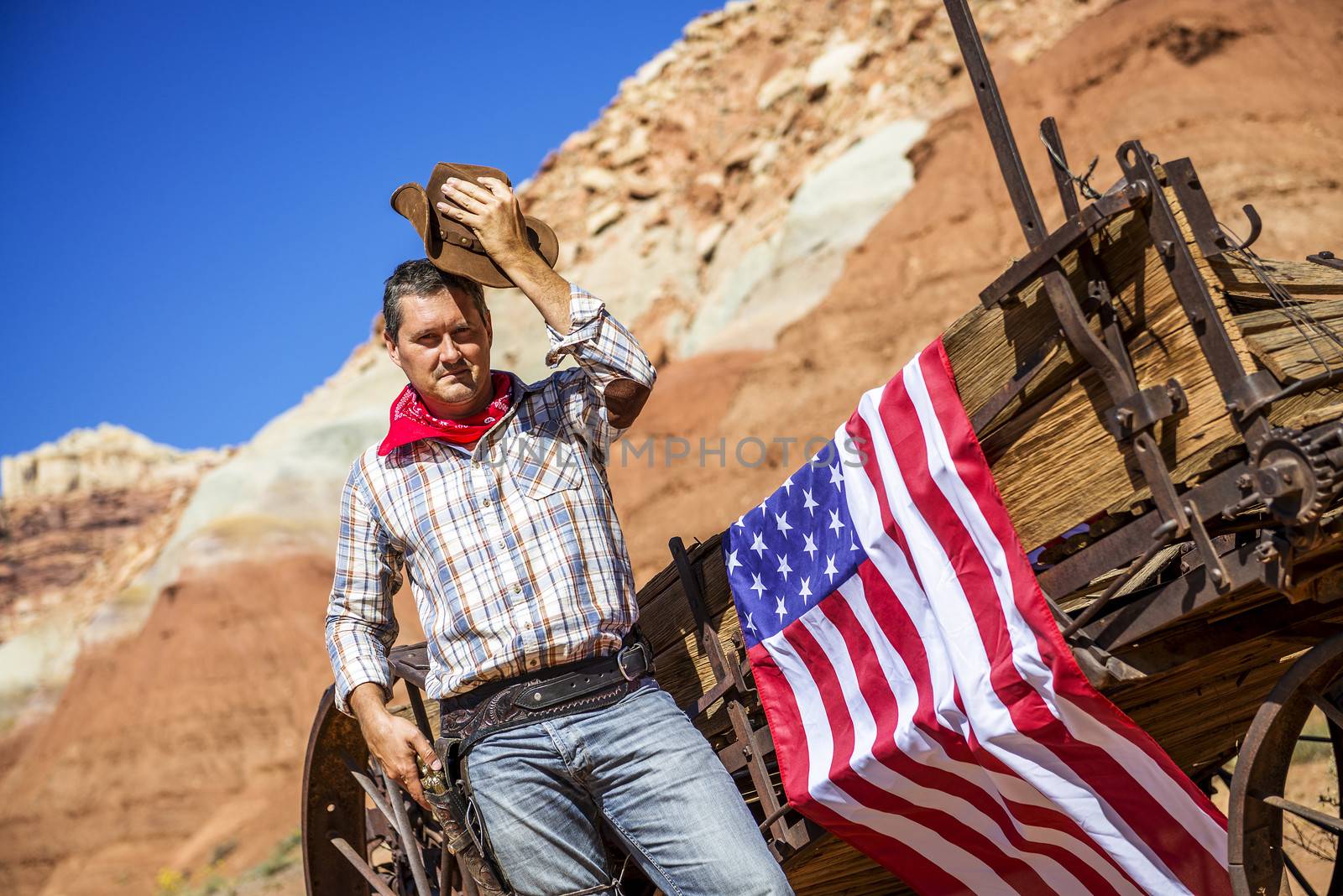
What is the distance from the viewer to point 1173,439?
2.26 m

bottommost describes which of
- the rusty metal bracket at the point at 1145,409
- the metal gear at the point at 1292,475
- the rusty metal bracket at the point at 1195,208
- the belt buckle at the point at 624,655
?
the metal gear at the point at 1292,475

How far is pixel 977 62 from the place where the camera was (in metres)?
2.58

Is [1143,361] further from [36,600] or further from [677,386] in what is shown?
[36,600]

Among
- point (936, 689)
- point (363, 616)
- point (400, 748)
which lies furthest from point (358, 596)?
point (936, 689)

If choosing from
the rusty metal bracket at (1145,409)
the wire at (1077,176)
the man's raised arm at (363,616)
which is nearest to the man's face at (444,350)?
the man's raised arm at (363,616)

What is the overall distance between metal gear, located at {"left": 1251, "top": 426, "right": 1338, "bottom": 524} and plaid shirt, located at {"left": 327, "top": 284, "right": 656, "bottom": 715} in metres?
1.51

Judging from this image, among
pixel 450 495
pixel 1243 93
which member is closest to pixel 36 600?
pixel 1243 93

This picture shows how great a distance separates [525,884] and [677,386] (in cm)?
1880

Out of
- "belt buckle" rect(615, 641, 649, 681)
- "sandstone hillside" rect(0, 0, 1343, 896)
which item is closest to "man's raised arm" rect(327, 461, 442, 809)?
"belt buckle" rect(615, 641, 649, 681)

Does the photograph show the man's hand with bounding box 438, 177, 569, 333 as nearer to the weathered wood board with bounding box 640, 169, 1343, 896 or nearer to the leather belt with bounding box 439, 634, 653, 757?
the leather belt with bounding box 439, 634, 653, 757

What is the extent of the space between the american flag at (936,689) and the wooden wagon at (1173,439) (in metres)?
0.10

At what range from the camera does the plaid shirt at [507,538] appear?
299 centimetres

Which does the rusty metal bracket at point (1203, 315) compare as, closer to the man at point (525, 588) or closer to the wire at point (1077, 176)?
the wire at point (1077, 176)

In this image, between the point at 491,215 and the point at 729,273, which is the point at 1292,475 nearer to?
the point at 491,215
